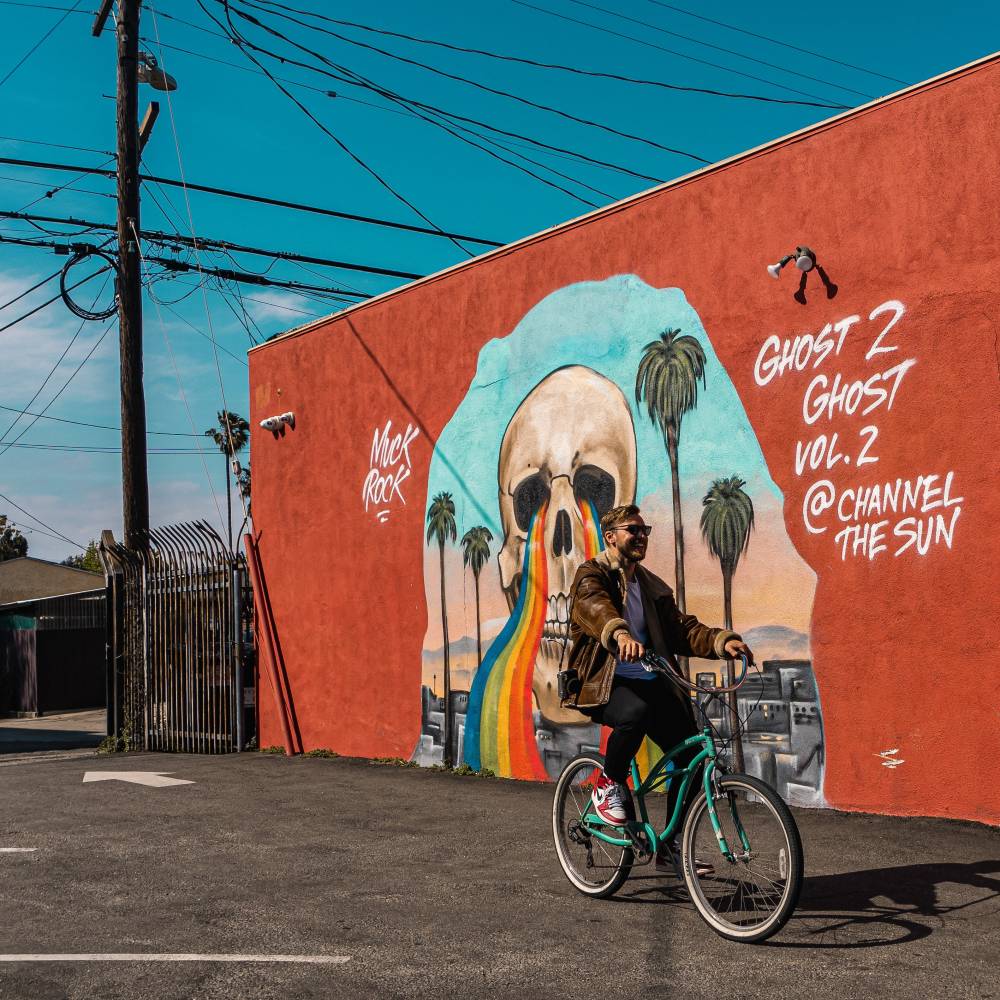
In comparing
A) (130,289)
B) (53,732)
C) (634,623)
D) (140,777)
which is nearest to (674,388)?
(634,623)

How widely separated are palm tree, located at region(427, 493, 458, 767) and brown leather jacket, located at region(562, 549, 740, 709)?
601 centimetres

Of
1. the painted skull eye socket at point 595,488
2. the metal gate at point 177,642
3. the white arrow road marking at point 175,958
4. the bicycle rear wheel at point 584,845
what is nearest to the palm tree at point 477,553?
the painted skull eye socket at point 595,488

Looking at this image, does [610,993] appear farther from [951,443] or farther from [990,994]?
[951,443]

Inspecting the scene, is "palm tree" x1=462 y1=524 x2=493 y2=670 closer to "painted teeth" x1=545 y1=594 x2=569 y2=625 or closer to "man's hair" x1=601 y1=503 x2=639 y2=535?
"painted teeth" x1=545 y1=594 x2=569 y2=625

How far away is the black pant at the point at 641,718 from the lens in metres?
5.84

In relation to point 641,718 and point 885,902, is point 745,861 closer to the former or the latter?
point 641,718

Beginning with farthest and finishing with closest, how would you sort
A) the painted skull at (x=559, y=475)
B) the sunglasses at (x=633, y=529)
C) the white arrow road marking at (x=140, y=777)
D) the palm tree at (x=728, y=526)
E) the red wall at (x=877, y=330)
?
the white arrow road marking at (x=140, y=777) → the painted skull at (x=559, y=475) → the palm tree at (x=728, y=526) → the red wall at (x=877, y=330) → the sunglasses at (x=633, y=529)

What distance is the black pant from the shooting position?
19.2 feet

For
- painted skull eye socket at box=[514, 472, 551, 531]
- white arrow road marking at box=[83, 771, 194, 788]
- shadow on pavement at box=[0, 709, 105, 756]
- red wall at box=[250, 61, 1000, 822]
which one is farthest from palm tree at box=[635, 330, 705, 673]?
shadow on pavement at box=[0, 709, 105, 756]

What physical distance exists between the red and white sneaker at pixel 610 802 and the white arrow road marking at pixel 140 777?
21.5 ft

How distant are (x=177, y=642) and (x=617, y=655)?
11.0 m

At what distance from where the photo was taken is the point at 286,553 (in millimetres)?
14766

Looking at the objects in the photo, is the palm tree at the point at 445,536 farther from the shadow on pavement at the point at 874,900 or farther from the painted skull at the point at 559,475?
the shadow on pavement at the point at 874,900

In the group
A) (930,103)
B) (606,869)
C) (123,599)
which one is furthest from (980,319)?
(123,599)
